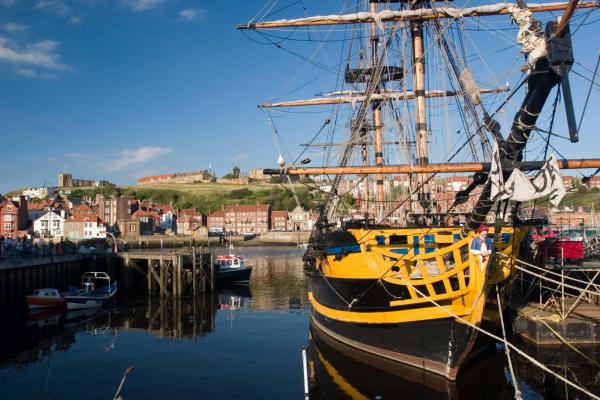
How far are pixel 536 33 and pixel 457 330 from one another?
818 centimetres

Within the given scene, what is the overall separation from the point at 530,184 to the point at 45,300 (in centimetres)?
2742

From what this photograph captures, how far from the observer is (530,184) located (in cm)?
1272

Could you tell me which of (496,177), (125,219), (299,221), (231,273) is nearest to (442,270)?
(496,177)

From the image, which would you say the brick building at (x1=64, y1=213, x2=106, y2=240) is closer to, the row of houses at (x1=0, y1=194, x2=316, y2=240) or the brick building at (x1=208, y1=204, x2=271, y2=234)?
the row of houses at (x1=0, y1=194, x2=316, y2=240)

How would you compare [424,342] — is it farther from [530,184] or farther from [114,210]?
[114,210]

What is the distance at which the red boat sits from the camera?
29781 millimetres

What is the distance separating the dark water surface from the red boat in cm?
85

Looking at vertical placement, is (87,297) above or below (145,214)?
below

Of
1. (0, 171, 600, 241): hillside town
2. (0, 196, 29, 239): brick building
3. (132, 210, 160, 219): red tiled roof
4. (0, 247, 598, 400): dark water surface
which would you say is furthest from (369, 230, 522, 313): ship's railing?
(132, 210, 160, 219): red tiled roof

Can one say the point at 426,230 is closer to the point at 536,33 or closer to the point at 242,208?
the point at 536,33

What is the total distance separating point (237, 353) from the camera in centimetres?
2033

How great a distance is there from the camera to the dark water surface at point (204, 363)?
48.9ft

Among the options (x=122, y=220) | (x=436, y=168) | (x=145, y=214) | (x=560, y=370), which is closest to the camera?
(x=560, y=370)

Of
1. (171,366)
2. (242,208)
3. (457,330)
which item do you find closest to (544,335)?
(457,330)
